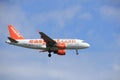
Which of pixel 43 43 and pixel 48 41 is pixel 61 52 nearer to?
pixel 48 41

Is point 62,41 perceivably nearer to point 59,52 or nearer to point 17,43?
point 59,52

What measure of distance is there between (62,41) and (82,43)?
5.91m

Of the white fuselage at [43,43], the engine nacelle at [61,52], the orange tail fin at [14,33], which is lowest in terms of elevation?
the engine nacelle at [61,52]

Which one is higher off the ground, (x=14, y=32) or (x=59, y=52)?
(x=14, y=32)

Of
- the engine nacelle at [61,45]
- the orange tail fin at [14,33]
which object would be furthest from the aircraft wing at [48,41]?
the orange tail fin at [14,33]

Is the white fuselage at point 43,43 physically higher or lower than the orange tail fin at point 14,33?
lower

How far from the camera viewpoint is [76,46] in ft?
457

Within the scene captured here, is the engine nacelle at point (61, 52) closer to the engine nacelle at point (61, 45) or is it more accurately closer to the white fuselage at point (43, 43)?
the engine nacelle at point (61, 45)

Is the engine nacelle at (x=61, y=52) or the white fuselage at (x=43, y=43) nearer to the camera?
the engine nacelle at (x=61, y=52)

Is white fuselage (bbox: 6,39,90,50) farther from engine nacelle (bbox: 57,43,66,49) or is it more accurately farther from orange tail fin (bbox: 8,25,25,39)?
orange tail fin (bbox: 8,25,25,39)

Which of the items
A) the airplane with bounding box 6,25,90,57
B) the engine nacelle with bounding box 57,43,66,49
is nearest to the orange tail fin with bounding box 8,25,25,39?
the airplane with bounding box 6,25,90,57

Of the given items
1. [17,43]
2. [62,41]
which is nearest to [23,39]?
[17,43]

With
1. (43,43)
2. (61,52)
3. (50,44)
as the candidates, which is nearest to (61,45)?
(61,52)

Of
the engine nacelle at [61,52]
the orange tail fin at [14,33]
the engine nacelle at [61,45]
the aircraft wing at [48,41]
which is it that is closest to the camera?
the aircraft wing at [48,41]
